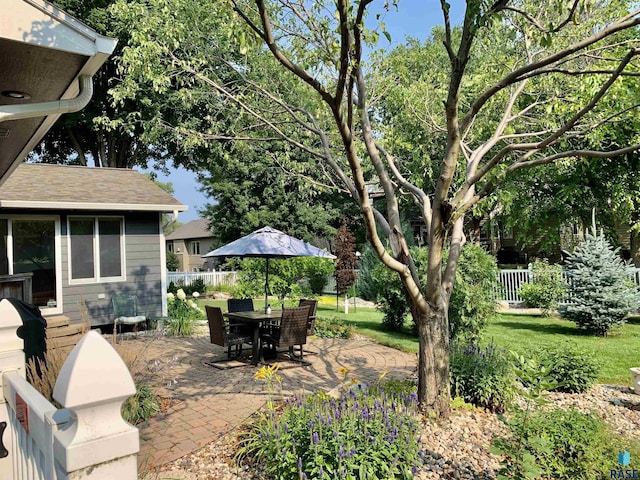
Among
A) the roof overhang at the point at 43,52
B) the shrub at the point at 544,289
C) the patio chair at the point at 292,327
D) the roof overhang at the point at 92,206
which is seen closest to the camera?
the roof overhang at the point at 43,52

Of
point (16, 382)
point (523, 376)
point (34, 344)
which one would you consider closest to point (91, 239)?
point (34, 344)

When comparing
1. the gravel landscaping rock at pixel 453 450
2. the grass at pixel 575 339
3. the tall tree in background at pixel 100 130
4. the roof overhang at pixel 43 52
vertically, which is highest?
the tall tree in background at pixel 100 130

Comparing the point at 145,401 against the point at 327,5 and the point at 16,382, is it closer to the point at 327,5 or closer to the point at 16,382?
the point at 16,382

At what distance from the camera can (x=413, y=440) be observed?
3.46 m

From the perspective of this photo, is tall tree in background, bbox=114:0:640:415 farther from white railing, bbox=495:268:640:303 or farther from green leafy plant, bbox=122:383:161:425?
white railing, bbox=495:268:640:303

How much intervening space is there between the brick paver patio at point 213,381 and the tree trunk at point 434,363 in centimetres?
173

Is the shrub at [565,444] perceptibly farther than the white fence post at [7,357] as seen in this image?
Yes

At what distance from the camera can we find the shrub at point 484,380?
4691mm

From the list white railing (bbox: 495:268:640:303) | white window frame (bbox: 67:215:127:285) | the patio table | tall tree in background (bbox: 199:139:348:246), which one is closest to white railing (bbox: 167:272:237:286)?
tall tree in background (bbox: 199:139:348:246)

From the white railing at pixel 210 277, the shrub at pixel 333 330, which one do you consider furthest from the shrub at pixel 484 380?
the white railing at pixel 210 277

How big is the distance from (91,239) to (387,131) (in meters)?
7.36

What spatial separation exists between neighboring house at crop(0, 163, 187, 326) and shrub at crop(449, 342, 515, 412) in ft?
24.5

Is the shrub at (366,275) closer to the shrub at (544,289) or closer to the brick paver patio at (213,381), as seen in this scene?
the shrub at (544,289)

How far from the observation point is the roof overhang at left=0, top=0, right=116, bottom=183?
274 cm
